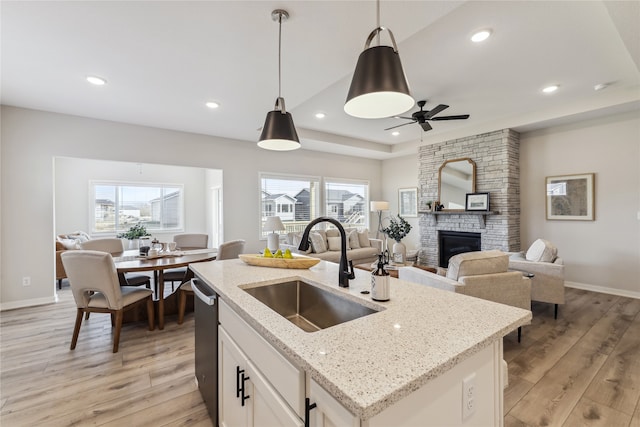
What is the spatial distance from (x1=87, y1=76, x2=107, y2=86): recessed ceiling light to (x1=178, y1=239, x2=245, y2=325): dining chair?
2.14 meters

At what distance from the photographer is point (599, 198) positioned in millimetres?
4332

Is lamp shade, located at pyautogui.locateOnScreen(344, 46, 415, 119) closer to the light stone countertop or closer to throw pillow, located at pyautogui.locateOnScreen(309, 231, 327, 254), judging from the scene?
the light stone countertop

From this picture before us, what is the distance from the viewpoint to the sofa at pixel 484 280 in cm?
250

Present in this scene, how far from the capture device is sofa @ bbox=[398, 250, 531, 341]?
2500 mm

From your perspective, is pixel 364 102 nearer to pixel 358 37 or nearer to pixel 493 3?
pixel 358 37

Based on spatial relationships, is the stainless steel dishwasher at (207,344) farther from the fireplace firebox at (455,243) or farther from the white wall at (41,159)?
the fireplace firebox at (455,243)

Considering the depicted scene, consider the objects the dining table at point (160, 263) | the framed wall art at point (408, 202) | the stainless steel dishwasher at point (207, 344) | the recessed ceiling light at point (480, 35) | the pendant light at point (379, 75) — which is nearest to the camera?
the pendant light at point (379, 75)

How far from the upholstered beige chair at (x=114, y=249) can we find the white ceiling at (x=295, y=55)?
180 cm

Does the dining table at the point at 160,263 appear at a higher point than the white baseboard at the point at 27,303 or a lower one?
higher

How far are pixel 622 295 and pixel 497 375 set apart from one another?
16.3 feet

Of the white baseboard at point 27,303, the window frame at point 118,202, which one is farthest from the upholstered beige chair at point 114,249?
the window frame at point 118,202

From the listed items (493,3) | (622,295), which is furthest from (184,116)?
(622,295)

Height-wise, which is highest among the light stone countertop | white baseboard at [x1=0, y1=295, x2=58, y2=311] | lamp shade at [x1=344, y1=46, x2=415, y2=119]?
lamp shade at [x1=344, y1=46, x2=415, y2=119]

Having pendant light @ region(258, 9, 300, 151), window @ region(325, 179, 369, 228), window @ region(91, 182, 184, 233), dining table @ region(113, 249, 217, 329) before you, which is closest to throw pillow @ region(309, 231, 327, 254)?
window @ region(325, 179, 369, 228)
